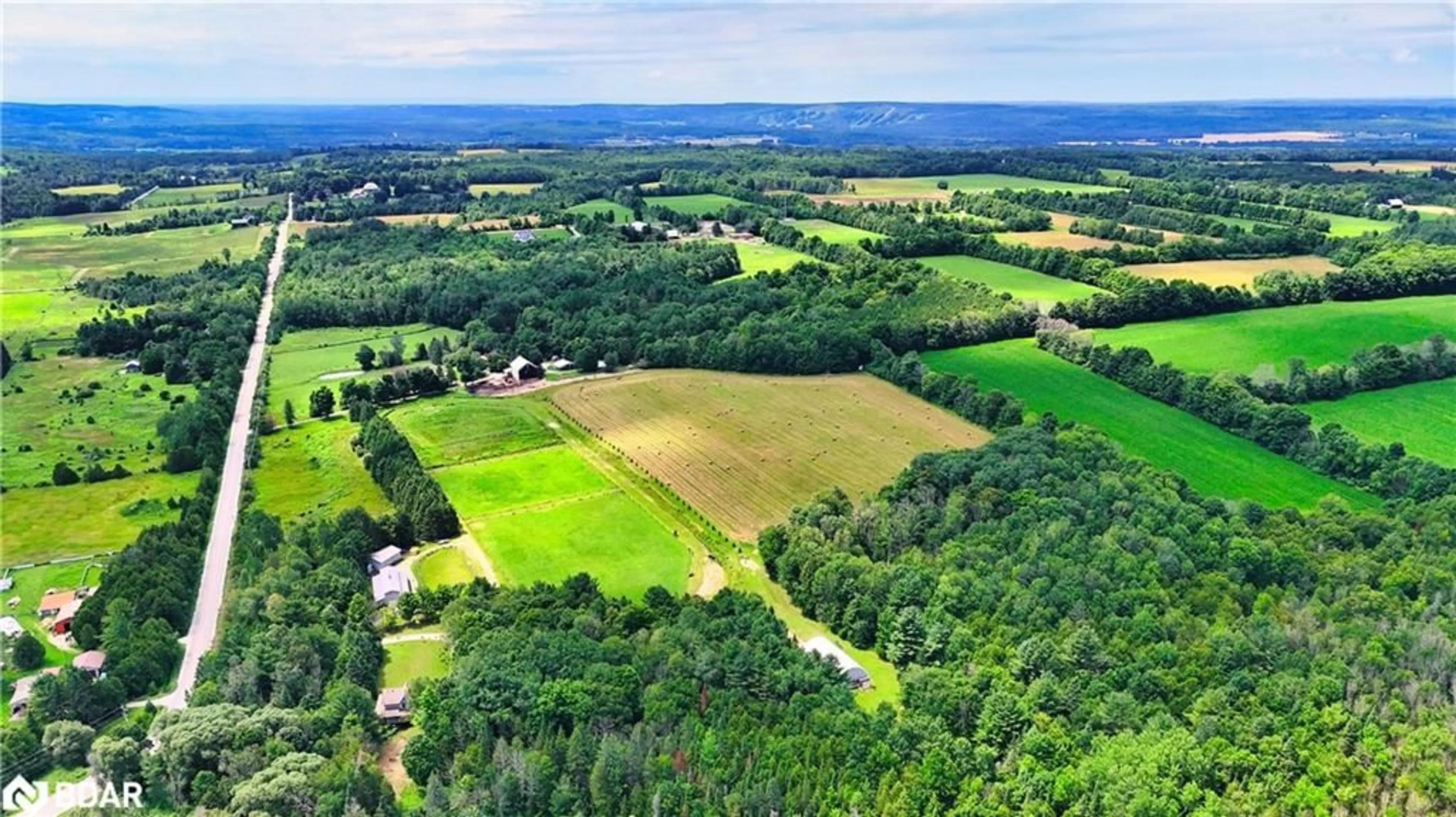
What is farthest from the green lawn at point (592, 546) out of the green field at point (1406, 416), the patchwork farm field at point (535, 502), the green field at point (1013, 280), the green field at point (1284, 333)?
the green field at point (1013, 280)

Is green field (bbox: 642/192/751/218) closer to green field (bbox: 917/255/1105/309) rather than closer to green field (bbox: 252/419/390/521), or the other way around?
green field (bbox: 917/255/1105/309)

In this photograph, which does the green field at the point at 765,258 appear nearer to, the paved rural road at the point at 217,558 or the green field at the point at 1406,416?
the paved rural road at the point at 217,558

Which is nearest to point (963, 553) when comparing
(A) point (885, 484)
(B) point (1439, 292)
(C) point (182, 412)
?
(A) point (885, 484)

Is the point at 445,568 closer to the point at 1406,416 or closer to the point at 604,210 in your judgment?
the point at 1406,416

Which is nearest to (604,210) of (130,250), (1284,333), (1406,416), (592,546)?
(130,250)

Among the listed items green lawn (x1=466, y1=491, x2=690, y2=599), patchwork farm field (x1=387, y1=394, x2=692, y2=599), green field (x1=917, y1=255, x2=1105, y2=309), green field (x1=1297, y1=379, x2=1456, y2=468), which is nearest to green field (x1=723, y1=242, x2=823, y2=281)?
green field (x1=917, y1=255, x2=1105, y2=309)
